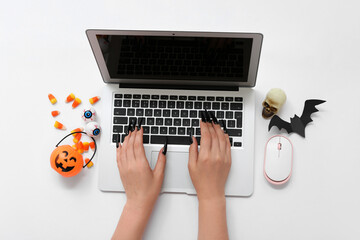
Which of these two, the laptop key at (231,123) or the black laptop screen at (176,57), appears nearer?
the black laptop screen at (176,57)

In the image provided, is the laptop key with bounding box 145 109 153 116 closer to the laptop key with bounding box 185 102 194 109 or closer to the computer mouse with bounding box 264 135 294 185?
the laptop key with bounding box 185 102 194 109

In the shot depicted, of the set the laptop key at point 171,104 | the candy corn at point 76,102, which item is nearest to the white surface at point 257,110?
the candy corn at point 76,102

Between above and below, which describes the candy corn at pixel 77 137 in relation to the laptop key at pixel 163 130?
below

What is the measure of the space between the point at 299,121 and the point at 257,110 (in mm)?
119

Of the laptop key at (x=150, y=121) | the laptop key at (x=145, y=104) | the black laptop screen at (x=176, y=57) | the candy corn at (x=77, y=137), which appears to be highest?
the black laptop screen at (x=176, y=57)

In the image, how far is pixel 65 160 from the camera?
30.9 inches

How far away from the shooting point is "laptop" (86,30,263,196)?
2.58 feet

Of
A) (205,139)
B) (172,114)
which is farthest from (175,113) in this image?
(205,139)

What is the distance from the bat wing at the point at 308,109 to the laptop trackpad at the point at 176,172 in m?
0.35

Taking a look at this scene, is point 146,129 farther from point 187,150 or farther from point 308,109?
point 308,109

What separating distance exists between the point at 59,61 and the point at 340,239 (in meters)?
0.95

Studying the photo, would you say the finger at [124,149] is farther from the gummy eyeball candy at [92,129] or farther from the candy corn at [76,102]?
the candy corn at [76,102]

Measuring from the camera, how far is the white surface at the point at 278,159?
0.81 m

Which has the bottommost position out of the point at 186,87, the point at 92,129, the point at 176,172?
the point at 176,172
